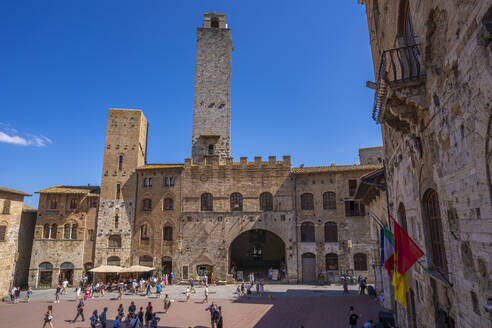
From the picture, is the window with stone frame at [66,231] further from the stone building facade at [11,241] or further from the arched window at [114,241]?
the arched window at [114,241]

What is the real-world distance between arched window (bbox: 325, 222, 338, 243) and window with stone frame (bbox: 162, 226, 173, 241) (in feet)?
49.5

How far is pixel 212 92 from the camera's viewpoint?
3591 cm

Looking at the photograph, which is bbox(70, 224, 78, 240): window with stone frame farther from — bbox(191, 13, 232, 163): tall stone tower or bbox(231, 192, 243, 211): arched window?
bbox(231, 192, 243, 211): arched window

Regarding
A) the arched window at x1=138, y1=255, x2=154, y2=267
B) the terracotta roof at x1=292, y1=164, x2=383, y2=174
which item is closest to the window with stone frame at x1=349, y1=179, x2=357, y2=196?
the terracotta roof at x1=292, y1=164, x2=383, y2=174

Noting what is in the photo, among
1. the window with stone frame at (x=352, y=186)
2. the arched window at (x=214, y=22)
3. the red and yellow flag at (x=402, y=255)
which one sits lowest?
the red and yellow flag at (x=402, y=255)

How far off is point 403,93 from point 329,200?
2382 cm

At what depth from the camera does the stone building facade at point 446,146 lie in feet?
14.7

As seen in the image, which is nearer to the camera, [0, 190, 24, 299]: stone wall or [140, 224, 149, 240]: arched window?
[0, 190, 24, 299]: stone wall

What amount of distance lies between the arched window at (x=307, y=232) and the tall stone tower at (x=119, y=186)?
55.5 ft

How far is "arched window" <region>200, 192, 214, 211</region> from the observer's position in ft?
100

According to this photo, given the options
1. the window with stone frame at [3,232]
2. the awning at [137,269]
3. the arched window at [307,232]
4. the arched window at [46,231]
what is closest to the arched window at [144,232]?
the awning at [137,269]

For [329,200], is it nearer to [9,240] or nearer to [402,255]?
[402,255]

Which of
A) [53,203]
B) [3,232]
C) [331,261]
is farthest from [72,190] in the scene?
[331,261]

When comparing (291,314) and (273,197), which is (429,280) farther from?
(273,197)
